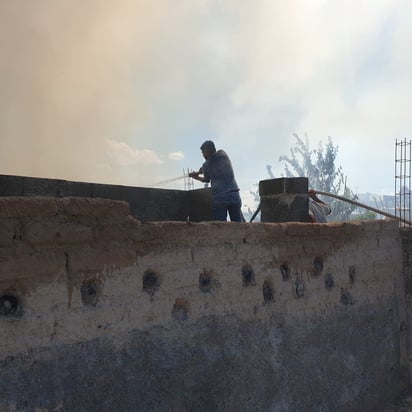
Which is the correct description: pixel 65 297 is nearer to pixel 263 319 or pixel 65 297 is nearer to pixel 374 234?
pixel 263 319

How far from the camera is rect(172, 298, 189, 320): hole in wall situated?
12.2 feet

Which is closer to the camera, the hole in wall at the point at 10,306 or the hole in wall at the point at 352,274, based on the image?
the hole in wall at the point at 10,306

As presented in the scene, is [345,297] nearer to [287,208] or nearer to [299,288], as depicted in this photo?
[299,288]

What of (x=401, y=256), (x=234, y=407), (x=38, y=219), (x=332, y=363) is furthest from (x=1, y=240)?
(x=401, y=256)

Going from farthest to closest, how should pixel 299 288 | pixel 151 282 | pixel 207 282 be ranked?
1. pixel 299 288
2. pixel 207 282
3. pixel 151 282

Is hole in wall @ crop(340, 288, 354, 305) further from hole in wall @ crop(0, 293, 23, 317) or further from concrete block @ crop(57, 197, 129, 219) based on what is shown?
hole in wall @ crop(0, 293, 23, 317)

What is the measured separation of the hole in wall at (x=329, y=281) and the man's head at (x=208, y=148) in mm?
1951

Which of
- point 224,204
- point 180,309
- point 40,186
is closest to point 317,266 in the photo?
point 224,204

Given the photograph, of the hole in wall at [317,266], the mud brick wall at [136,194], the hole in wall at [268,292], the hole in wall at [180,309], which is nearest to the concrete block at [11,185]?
the mud brick wall at [136,194]

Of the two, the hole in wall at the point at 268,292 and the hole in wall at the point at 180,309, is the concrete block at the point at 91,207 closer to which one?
the hole in wall at the point at 180,309

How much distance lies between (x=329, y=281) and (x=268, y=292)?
1093mm

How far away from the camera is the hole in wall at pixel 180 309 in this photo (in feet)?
12.2

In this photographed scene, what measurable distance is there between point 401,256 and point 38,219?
5.44 meters

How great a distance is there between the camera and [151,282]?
3.58 metres
